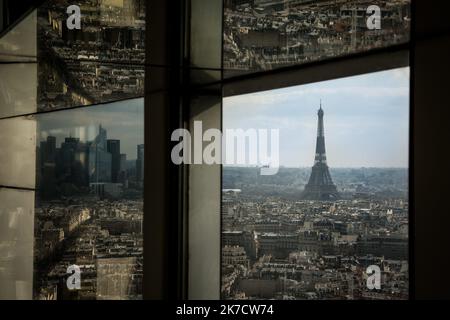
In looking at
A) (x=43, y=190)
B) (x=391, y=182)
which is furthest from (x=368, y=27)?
(x=43, y=190)

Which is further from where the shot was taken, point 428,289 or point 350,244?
point 350,244

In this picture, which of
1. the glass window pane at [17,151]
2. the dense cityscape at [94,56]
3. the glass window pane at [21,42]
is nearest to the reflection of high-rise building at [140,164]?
the dense cityscape at [94,56]

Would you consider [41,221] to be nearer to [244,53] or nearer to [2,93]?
[2,93]

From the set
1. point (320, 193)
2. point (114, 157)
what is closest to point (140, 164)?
point (114, 157)

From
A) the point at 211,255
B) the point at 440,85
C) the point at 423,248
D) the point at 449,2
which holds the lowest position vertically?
the point at 211,255

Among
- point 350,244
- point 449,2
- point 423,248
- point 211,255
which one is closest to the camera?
point 449,2

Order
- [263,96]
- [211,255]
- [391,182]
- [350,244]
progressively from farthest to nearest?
[211,255], [263,96], [350,244], [391,182]

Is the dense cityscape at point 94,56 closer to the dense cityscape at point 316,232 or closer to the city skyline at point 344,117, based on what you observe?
the city skyline at point 344,117
